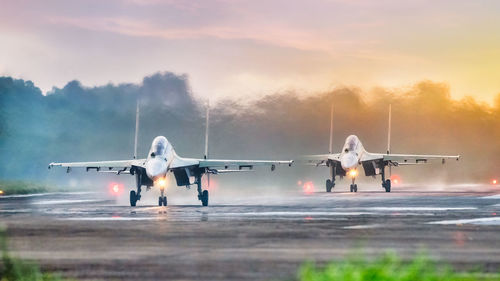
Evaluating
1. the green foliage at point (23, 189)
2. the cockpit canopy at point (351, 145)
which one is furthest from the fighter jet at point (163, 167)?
the cockpit canopy at point (351, 145)

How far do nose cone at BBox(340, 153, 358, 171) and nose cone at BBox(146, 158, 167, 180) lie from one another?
24490 mm

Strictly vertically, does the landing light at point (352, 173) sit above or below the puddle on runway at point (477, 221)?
above

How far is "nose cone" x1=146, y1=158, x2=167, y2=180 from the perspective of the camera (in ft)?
137

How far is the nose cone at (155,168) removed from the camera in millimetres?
41688

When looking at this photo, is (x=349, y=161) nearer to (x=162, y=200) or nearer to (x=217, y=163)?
(x=217, y=163)

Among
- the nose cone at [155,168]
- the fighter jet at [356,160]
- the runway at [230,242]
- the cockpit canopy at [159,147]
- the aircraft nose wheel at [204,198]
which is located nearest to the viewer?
the runway at [230,242]

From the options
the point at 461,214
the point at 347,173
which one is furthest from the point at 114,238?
the point at 347,173

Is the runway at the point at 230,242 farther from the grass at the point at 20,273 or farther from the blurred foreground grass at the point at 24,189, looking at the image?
the blurred foreground grass at the point at 24,189

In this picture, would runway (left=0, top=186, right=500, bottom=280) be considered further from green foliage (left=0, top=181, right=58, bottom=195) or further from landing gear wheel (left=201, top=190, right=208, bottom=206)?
green foliage (left=0, top=181, right=58, bottom=195)

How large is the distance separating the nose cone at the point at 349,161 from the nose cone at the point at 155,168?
24.5 m

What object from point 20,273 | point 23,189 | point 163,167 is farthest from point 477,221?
point 23,189

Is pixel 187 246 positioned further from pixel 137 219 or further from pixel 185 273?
pixel 137 219

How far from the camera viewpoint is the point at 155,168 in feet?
137

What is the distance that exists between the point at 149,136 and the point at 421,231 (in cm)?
5240
